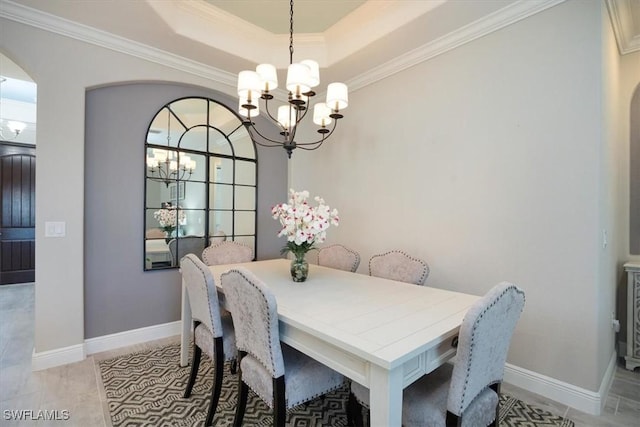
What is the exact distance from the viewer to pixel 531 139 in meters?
2.23

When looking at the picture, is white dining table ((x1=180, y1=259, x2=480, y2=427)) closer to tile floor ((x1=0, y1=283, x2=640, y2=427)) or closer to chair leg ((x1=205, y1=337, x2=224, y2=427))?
chair leg ((x1=205, y1=337, x2=224, y2=427))

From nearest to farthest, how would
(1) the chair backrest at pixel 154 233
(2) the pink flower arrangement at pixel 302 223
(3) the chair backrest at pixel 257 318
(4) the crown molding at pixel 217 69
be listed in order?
(3) the chair backrest at pixel 257 318 < (2) the pink flower arrangement at pixel 302 223 < (4) the crown molding at pixel 217 69 < (1) the chair backrest at pixel 154 233

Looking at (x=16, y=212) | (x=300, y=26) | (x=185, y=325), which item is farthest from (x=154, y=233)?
(x=16, y=212)

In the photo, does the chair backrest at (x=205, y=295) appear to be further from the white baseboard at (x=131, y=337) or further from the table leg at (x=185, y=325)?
the white baseboard at (x=131, y=337)

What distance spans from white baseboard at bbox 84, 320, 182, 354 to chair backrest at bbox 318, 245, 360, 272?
1779mm

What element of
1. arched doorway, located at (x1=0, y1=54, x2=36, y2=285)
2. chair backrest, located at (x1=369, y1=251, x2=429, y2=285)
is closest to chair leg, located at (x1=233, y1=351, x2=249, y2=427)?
chair backrest, located at (x1=369, y1=251, x2=429, y2=285)

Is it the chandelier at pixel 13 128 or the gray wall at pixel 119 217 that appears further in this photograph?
the chandelier at pixel 13 128

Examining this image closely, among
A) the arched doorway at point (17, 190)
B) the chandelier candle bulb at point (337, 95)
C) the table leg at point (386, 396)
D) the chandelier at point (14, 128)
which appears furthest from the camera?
the arched doorway at point (17, 190)

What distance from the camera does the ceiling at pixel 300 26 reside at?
237 centimetres

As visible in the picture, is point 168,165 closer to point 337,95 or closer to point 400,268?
point 337,95

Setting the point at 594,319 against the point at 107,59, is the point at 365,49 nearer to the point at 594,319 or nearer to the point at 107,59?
the point at 107,59

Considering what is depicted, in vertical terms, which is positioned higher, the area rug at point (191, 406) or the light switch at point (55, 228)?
the light switch at point (55, 228)

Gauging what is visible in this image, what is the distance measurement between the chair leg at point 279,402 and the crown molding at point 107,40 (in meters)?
3.22

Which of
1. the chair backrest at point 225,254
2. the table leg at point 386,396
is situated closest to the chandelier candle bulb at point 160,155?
the chair backrest at point 225,254
